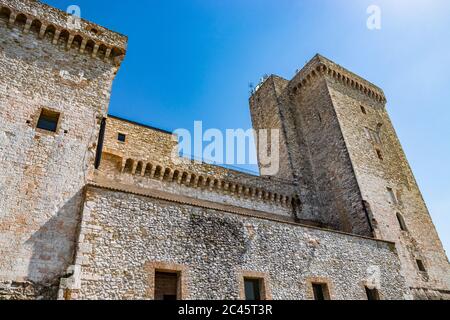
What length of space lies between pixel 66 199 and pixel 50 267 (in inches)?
76.0

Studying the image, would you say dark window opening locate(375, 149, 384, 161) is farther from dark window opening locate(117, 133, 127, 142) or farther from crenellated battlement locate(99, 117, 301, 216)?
dark window opening locate(117, 133, 127, 142)

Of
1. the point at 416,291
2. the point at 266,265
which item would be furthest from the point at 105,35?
the point at 416,291

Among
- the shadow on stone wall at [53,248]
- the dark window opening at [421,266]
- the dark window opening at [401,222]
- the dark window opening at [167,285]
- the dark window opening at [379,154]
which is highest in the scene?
the dark window opening at [379,154]

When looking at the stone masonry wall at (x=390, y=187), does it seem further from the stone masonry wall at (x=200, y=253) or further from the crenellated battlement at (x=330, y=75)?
the stone masonry wall at (x=200, y=253)

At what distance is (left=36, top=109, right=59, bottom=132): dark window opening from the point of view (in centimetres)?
1042

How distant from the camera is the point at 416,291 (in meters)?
14.9

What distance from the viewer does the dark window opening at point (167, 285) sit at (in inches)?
355

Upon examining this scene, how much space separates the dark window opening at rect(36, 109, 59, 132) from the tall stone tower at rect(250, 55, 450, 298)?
13.0 meters

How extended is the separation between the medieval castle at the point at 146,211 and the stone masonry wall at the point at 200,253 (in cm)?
4

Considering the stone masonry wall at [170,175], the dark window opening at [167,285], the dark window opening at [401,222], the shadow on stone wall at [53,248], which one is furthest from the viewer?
the dark window opening at [401,222]

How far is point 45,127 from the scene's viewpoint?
34.2 ft

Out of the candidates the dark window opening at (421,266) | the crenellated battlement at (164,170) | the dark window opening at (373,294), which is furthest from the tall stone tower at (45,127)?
the dark window opening at (421,266)

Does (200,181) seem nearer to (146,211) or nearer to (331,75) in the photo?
(146,211)

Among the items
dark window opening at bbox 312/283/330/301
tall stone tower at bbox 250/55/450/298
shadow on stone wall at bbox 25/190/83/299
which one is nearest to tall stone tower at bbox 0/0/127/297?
shadow on stone wall at bbox 25/190/83/299
